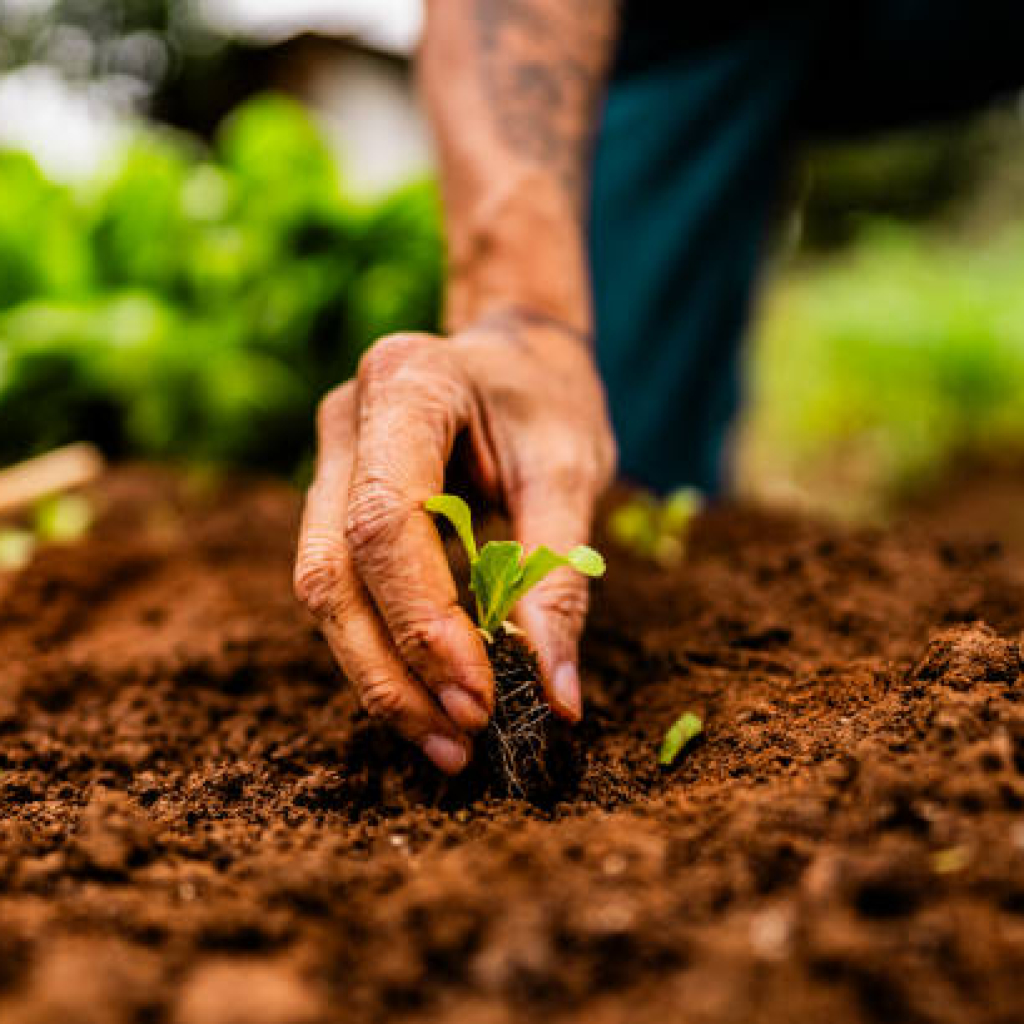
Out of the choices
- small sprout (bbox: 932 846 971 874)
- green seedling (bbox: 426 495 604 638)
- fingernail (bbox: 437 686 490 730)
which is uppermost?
green seedling (bbox: 426 495 604 638)

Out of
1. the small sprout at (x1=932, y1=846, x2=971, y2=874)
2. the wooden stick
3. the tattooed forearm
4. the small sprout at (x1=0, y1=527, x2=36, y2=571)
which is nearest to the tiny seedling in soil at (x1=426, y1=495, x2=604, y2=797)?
the small sprout at (x1=932, y1=846, x2=971, y2=874)

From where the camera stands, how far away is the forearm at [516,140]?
2.09 meters

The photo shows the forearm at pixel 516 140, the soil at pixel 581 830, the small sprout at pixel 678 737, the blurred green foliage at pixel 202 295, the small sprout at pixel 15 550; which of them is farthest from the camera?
the blurred green foliage at pixel 202 295

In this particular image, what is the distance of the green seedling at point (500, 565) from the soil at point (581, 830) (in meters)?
0.25

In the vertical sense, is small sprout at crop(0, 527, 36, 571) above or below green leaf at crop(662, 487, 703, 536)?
below

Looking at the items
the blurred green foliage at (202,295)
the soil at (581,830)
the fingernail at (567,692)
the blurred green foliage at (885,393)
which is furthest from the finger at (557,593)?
the blurred green foliage at (885,393)

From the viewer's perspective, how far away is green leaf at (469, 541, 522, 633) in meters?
1.31

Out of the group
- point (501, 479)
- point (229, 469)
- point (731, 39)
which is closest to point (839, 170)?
point (731, 39)

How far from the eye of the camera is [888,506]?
6.45m

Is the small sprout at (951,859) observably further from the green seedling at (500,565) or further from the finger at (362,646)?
the finger at (362,646)

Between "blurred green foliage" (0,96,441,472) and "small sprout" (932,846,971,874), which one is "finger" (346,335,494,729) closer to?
"small sprout" (932,846,971,874)

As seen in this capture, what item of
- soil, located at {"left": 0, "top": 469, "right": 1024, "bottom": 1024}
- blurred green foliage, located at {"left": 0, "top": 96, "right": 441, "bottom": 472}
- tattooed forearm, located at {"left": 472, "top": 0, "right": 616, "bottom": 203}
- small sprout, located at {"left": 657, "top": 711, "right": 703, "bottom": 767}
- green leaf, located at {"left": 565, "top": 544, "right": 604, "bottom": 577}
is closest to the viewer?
soil, located at {"left": 0, "top": 469, "right": 1024, "bottom": 1024}

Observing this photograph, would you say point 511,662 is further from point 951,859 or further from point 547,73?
point 547,73

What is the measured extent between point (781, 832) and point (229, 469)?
296 centimetres
